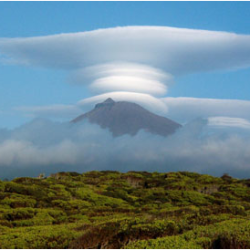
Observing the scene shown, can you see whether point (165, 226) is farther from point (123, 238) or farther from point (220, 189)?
point (220, 189)

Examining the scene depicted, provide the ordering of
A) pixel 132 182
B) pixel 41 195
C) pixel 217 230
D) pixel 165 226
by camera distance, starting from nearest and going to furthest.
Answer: pixel 217 230, pixel 165 226, pixel 41 195, pixel 132 182

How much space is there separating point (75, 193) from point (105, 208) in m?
8.32

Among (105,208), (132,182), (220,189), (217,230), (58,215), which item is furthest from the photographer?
(132,182)

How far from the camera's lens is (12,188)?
35656 mm

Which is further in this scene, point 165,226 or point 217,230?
point 165,226

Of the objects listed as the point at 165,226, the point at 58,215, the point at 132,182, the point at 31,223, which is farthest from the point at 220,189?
the point at 165,226

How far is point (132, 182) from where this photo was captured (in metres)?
58.5

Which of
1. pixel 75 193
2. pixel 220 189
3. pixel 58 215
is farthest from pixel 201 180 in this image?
pixel 58 215

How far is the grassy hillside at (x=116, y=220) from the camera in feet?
44.3

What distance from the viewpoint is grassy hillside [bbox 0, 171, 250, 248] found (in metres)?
13.5

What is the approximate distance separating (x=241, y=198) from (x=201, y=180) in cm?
1804

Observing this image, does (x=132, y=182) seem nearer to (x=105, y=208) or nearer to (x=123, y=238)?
(x=105, y=208)

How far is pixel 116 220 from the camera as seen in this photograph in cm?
1662

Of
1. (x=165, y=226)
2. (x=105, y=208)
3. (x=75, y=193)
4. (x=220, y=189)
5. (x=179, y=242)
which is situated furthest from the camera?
(x=220, y=189)
